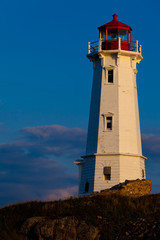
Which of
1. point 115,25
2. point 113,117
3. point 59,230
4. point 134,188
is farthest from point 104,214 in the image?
point 115,25

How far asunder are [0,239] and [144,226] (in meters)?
6.35

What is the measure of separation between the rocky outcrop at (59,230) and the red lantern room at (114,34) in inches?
789

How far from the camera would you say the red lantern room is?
1511 inches

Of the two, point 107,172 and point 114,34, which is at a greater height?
point 114,34

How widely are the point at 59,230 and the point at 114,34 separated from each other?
72.0 feet

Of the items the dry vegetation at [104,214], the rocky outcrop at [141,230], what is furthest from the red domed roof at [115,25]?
the rocky outcrop at [141,230]

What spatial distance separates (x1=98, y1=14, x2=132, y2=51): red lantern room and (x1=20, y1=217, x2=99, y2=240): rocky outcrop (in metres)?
20.1

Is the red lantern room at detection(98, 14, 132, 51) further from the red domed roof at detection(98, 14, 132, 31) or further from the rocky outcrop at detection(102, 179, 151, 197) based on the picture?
the rocky outcrop at detection(102, 179, 151, 197)

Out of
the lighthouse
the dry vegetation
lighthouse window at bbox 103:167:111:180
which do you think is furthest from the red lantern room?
the dry vegetation

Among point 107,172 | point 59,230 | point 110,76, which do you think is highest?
point 110,76

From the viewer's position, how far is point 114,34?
128 ft

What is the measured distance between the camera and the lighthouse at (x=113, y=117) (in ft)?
117

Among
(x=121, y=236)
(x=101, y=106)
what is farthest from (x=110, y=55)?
(x=121, y=236)

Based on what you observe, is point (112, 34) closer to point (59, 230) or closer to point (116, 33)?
point (116, 33)
